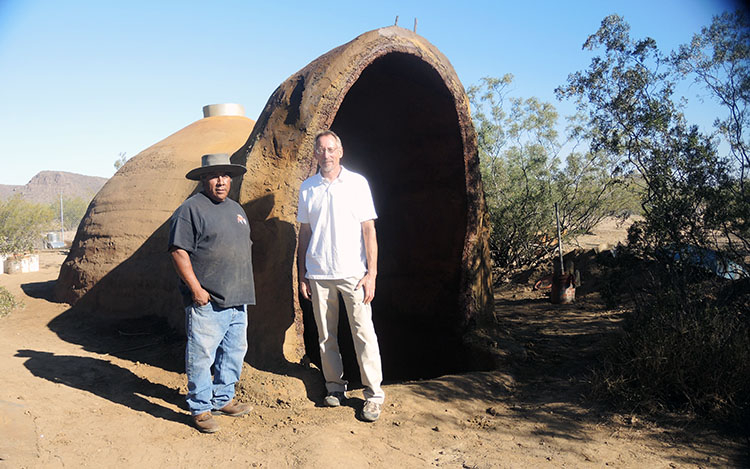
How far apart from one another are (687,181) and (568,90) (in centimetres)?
150

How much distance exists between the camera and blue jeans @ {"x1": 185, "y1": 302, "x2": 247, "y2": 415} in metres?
3.24

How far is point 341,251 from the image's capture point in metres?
3.28

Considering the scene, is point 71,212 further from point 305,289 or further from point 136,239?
point 305,289

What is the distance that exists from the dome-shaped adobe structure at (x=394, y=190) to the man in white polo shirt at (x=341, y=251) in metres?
0.59

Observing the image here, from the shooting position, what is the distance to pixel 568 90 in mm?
5406

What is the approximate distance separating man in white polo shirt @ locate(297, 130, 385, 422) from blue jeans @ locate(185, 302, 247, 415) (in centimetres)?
54

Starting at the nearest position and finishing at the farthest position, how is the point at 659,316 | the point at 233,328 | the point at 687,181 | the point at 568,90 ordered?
the point at 233,328, the point at 659,316, the point at 687,181, the point at 568,90

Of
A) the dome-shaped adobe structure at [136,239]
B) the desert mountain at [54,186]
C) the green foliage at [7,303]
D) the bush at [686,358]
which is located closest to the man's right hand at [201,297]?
the dome-shaped adobe structure at [136,239]

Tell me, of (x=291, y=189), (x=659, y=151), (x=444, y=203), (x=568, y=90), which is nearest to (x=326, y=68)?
(x=291, y=189)

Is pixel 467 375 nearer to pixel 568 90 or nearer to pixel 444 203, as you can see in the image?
pixel 444 203

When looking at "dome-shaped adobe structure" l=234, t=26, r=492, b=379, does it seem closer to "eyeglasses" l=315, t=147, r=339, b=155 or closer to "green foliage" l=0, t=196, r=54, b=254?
"eyeglasses" l=315, t=147, r=339, b=155

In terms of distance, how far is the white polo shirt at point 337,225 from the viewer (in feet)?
10.8

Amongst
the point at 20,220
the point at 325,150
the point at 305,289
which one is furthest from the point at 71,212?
the point at 325,150

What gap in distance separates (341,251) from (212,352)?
3.36ft
